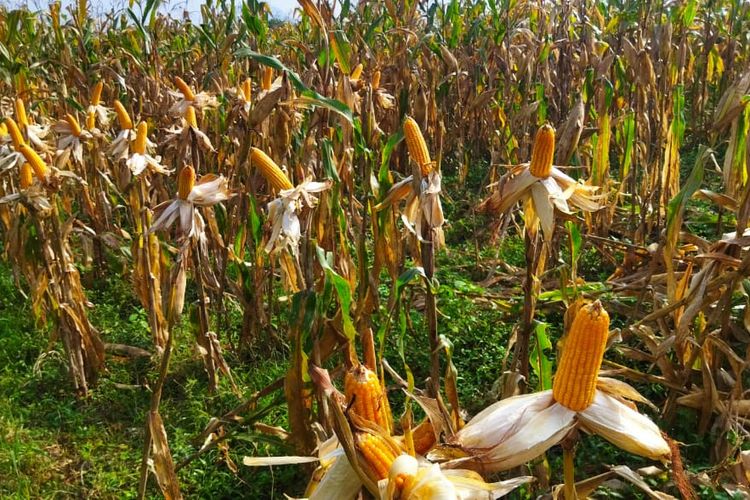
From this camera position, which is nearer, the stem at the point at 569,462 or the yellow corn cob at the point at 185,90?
the stem at the point at 569,462

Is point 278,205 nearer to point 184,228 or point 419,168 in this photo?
point 184,228

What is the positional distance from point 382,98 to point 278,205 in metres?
1.99

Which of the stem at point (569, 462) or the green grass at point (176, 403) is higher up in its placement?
the stem at point (569, 462)

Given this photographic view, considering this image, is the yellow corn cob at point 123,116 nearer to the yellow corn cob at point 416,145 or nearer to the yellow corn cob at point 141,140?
the yellow corn cob at point 141,140

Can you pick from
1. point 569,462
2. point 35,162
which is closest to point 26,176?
point 35,162

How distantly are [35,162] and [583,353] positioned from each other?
2.28 m

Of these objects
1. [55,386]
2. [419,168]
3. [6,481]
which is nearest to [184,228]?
[419,168]

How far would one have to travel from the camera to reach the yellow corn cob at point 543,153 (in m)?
1.66

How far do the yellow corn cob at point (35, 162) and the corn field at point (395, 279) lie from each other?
0.01m

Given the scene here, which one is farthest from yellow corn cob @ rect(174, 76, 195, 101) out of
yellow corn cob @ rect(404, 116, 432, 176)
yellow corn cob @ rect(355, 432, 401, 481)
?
yellow corn cob @ rect(355, 432, 401, 481)

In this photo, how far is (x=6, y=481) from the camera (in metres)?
2.38

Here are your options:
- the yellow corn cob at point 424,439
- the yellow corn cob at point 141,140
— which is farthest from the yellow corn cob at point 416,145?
the yellow corn cob at point 141,140

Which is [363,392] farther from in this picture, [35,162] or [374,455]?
[35,162]

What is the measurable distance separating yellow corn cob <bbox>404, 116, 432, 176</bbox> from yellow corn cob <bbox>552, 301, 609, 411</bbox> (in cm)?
82
